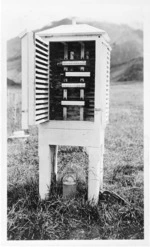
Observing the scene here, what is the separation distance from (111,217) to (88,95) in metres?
1.02

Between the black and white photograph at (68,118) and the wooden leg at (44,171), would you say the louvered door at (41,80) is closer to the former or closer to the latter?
the black and white photograph at (68,118)

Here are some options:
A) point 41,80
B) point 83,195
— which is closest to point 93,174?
point 83,195

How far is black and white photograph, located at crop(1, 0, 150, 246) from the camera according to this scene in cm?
221

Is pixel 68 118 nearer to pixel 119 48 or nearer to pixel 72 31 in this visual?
pixel 72 31

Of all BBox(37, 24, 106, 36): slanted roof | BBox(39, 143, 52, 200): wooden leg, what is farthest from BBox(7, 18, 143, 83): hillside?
BBox(39, 143, 52, 200): wooden leg

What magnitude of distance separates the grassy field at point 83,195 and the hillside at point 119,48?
Result: 0.25 meters

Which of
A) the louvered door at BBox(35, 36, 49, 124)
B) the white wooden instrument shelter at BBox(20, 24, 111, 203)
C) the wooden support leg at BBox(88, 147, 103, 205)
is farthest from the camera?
the wooden support leg at BBox(88, 147, 103, 205)

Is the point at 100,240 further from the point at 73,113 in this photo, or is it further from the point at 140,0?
the point at 140,0

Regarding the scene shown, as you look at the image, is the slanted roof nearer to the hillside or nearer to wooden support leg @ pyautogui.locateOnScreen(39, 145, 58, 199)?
the hillside

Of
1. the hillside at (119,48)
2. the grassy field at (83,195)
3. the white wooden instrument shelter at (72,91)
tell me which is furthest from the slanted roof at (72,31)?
the grassy field at (83,195)

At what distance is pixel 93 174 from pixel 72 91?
0.71 m

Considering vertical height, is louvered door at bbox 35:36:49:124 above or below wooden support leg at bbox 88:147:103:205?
above
